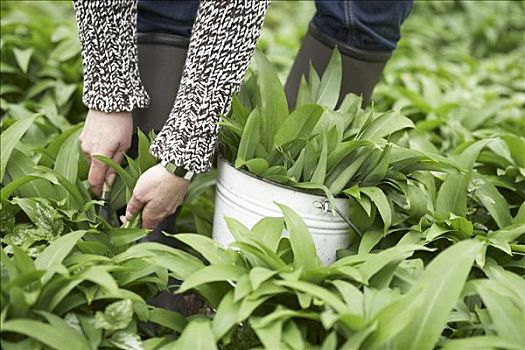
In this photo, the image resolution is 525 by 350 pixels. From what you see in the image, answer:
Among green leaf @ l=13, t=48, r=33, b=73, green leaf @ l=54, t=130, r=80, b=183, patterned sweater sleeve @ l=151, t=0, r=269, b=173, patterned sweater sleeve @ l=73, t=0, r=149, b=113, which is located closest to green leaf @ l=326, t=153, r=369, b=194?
patterned sweater sleeve @ l=151, t=0, r=269, b=173

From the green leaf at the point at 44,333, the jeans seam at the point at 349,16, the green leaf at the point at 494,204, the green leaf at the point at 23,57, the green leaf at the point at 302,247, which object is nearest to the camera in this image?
the green leaf at the point at 44,333

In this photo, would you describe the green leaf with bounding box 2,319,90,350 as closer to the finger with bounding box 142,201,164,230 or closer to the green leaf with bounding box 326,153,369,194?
the finger with bounding box 142,201,164,230

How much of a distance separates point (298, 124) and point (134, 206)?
1.52 ft

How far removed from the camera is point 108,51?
196 cm

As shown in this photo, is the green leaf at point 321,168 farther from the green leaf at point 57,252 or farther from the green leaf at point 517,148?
the green leaf at point 517,148

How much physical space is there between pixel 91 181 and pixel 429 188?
0.93m

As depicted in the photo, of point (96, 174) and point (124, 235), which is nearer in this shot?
point (124, 235)

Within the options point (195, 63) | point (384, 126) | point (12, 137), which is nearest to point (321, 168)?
point (384, 126)

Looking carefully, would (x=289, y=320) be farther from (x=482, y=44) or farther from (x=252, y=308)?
(x=482, y=44)

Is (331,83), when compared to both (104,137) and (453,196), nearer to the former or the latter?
(453,196)

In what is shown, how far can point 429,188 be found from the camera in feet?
7.09

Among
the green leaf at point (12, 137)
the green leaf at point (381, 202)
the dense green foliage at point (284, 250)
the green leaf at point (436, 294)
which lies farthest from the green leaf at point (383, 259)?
the green leaf at point (12, 137)

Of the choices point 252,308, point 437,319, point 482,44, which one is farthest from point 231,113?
point 482,44

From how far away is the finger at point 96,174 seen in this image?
209 cm
